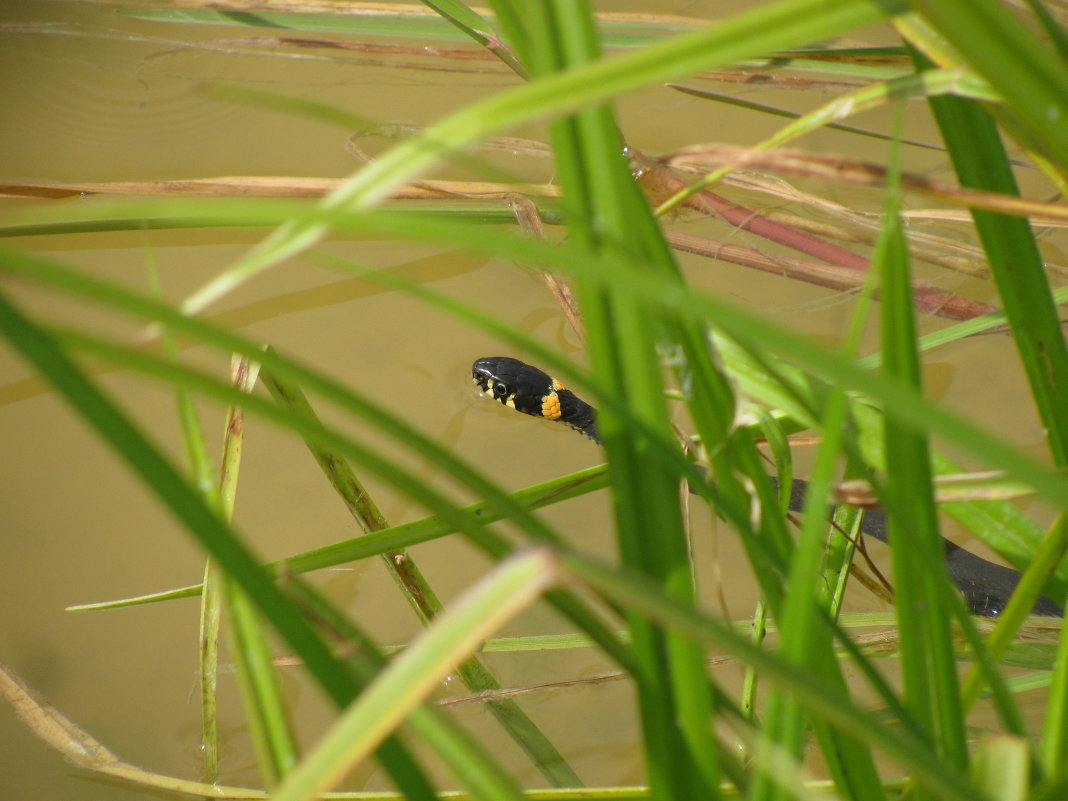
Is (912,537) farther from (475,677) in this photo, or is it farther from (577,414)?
(577,414)

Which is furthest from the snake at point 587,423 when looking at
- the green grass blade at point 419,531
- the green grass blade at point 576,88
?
the green grass blade at point 576,88

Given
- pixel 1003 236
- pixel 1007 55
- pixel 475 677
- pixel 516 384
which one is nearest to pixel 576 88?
pixel 1007 55

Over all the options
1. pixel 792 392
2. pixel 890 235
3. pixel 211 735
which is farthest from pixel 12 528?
pixel 890 235

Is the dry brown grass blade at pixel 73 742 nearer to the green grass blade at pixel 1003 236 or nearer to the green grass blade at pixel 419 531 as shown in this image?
the green grass blade at pixel 419 531

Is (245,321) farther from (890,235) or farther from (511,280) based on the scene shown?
(890,235)

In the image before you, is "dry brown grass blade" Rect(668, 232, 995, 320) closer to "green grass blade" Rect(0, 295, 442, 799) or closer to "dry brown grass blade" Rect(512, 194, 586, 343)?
"dry brown grass blade" Rect(512, 194, 586, 343)
